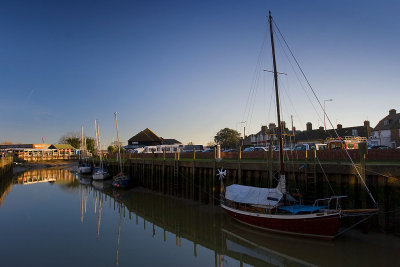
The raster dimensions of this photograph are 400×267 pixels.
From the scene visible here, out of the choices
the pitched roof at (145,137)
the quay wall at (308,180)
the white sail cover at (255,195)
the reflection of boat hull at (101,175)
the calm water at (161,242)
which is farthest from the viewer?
the pitched roof at (145,137)

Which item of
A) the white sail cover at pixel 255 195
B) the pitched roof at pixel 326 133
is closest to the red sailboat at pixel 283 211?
the white sail cover at pixel 255 195

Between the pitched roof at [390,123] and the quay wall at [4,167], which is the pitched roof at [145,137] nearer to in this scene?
the quay wall at [4,167]

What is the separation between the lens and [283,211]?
15.9 meters

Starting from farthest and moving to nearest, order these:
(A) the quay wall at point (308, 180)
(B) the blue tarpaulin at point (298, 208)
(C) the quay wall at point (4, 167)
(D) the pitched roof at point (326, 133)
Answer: (D) the pitched roof at point (326, 133) → (C) the quay wall at point (4, 167) → (B) the blue tarpaulin at point (298, 208) → (A) the quay wall at point (308, 180)

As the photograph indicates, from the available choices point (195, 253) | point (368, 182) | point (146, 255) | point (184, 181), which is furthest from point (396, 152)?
point (184, 181)

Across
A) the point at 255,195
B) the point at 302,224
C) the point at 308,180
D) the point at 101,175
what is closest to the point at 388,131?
the point at 308,180

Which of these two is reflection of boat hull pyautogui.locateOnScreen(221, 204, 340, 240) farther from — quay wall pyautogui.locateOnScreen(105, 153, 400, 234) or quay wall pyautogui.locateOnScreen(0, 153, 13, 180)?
quay wall pyautogui.locateOnScreen(0, 153, 13, 180)

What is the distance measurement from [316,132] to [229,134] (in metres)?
32.2

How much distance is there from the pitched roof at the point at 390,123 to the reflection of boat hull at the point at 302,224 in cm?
4586

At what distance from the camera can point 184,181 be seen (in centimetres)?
2773

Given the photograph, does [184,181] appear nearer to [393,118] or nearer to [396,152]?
[396,152]

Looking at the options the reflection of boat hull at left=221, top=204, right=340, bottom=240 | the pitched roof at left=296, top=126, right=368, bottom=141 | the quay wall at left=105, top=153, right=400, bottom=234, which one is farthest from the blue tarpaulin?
the pitched roof at left=296, top=126, right=368, bottom=141

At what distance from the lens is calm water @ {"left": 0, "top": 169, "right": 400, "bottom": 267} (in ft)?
43.4

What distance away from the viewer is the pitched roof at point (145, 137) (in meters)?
87.4
